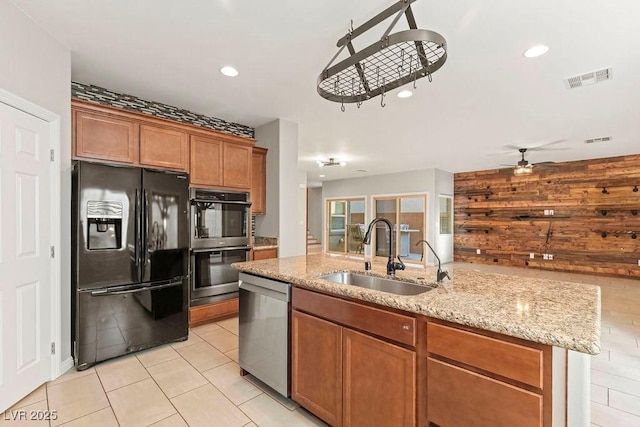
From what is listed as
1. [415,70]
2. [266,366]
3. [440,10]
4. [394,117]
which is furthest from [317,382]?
[394,117]

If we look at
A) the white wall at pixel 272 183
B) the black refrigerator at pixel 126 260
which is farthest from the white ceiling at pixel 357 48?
the black refrigerator at pixel 126 260

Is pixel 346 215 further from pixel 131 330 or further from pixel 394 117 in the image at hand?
pixel 131 330

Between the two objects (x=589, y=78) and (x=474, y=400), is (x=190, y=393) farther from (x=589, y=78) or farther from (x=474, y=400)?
(x=589, y=78)

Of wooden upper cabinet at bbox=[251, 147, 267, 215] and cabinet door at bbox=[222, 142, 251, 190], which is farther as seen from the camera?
wooden upper cabinet at bbox=[251, 147, 267, 215]

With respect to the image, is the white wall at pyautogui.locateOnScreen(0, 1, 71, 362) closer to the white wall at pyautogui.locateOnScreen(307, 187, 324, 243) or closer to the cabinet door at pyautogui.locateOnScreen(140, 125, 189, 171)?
the cabinet door at pyautogui.locateOnScreen(140, 125, 189, 171)

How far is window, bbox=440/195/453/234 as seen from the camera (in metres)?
8.45

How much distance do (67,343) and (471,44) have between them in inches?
164

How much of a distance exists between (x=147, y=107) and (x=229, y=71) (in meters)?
1.46

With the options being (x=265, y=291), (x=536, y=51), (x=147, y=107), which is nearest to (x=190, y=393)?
(x=265, y=291)

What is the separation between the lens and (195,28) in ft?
7.39

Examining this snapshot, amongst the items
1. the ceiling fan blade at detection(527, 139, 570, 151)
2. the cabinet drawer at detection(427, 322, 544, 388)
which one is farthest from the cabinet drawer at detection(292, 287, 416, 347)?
the ceiling fan blade at detection(527, 139, 570, 151)

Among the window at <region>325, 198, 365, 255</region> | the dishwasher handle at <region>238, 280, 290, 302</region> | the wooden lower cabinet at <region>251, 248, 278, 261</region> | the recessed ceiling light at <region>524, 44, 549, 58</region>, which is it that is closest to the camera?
the dishwasher handle at <region>238, 280, 290, 302</region>

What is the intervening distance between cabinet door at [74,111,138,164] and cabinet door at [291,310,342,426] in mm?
2445

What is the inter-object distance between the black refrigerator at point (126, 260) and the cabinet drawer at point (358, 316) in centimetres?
169
